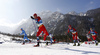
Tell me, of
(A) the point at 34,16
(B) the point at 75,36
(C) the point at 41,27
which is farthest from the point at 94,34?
(A) the point at 34,16

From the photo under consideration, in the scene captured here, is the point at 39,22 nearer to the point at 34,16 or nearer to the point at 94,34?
the point at 34,16

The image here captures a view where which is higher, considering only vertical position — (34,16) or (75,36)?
(34,16)

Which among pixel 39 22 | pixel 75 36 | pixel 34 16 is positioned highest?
pixel 34 16

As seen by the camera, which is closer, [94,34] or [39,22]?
[39,22]

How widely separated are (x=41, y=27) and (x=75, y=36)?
4.66 metres

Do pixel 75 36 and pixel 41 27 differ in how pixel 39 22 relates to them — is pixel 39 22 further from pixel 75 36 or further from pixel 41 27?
pixel 75 36

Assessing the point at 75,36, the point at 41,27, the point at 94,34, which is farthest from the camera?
the point at 94,34

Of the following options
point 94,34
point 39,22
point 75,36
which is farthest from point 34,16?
point 94,34

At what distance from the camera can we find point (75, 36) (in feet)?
31.7

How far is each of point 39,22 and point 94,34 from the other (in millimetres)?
A: 8190

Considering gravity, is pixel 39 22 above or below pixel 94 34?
above

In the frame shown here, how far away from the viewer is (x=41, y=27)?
289 inches

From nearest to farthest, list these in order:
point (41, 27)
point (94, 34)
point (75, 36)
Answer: point (41, 27)
point (75, 36)
point (94, 34)

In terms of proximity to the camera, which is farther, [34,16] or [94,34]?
[94,34]
